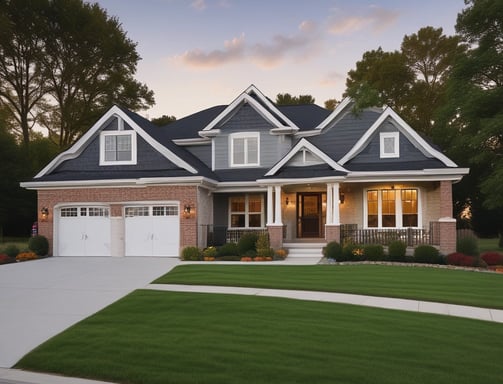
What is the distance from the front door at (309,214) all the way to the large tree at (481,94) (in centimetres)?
870

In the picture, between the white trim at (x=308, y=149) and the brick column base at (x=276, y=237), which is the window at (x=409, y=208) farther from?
the brick column base at (x=276, y=237)

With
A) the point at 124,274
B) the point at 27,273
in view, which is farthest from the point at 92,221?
the point at 124,274

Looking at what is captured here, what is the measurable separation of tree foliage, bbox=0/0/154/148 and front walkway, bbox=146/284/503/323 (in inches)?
1398

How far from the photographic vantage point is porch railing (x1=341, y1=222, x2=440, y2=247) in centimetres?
2089

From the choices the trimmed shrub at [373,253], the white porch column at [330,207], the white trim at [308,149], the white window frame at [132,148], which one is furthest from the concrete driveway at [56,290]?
the trimmed shrub at [373,253]

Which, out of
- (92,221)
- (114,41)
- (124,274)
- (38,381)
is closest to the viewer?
(38,381)

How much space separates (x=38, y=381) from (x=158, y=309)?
151 inches

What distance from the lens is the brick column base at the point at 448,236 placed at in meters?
20.3

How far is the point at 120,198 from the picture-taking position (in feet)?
73.6

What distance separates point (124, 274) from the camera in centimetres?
1639

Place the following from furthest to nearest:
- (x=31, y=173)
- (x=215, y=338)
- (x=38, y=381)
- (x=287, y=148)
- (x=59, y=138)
→ (x=59, y=138)
(x=31, y=173)
(x=287, y=148)
(x=215, y=338)
(x=38, y=381)

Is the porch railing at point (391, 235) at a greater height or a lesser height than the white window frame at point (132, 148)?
lesser

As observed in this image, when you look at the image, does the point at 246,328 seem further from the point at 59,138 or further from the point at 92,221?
the point at 59,138

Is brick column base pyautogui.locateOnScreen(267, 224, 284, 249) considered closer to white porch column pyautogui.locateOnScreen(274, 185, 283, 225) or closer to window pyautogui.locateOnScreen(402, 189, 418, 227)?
white porch column pyautogui.locateOnScreen(274, 185, 283, 225)
